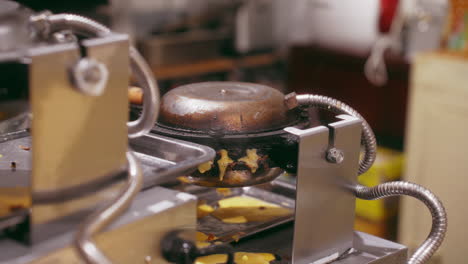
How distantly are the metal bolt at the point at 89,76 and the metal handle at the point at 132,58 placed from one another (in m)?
0.09

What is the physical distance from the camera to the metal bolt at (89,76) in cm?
96

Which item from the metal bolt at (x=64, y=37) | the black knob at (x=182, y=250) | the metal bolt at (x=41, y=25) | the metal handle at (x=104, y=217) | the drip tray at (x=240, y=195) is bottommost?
the drip tray at (x=240, y=195)

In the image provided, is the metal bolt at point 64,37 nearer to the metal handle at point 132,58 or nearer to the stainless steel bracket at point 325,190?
the metal handle at point 132,58

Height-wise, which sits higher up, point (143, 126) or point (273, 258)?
point (143, 126)

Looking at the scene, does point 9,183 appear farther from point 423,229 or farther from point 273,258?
point 423,229

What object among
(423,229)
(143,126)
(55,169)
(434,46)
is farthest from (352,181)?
(434,46)

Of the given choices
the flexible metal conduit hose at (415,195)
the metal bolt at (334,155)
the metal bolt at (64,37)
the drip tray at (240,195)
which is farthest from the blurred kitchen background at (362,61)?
the metal bolt at (64,37)

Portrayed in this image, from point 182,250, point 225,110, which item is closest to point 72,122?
point 182,250

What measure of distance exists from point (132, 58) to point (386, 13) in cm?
366

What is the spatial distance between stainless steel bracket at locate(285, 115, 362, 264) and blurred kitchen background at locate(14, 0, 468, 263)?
2321mm

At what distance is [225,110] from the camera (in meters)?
1.37

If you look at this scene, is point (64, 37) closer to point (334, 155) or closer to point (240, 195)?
point (334, 155)

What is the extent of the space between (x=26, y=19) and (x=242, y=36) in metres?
3.93

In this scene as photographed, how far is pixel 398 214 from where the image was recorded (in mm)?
3980
